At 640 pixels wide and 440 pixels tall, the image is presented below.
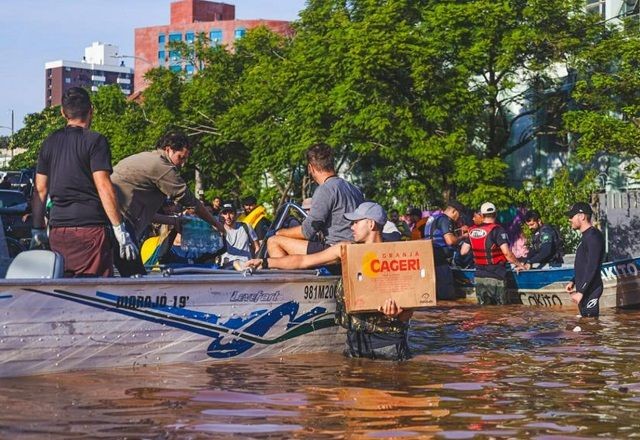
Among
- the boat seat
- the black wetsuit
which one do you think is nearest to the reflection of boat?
the black wetsuit

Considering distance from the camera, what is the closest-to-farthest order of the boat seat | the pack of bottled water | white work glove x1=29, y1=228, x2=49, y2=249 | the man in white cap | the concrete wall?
the boat seat < white work glove x1=29, y1=228, x2=49, y2=249 < the pack of bottled water < the man in white cap < the concrete wall

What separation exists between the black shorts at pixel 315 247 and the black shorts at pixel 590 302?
17.7ft

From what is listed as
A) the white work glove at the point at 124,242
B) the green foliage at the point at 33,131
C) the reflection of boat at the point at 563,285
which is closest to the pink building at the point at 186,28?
the green foliage at the point at 33,131

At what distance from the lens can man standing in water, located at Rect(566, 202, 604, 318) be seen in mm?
14203

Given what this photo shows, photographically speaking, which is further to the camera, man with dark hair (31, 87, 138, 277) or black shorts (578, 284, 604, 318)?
black shorts (578, 284, 604, 318)

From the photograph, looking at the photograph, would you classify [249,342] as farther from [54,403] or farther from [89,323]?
[54,403]

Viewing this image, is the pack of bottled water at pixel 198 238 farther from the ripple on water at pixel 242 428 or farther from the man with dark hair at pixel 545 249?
the man with dark hair at pixel 545 249

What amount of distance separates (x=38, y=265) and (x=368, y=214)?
2.68 meters

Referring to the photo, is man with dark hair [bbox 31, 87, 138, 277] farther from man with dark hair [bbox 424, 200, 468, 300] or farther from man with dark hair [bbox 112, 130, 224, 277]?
man with dark hair [bbox 424, 200, 468, 300]

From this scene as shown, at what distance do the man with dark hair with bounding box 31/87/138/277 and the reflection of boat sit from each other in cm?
1085

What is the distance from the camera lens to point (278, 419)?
706cm

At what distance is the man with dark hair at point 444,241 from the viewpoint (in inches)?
779

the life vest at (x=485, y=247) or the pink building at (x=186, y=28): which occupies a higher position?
the pink building at (x=186, y=28)

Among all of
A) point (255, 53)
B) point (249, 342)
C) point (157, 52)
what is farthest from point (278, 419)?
point (157, 52)
